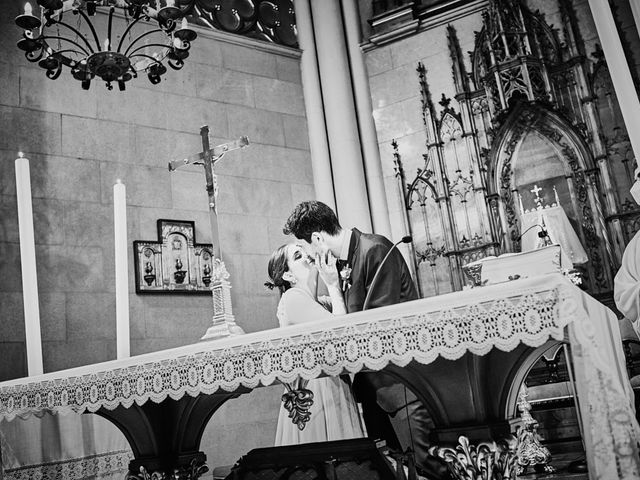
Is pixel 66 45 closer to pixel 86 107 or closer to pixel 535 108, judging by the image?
pixel 86 107

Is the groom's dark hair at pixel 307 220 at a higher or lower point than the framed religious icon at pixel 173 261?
lower

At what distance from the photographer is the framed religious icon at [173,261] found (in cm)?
698

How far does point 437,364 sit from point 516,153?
591 centimetres

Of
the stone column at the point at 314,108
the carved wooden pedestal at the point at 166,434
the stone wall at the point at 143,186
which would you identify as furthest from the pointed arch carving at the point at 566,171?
the carved wooden pedestal at the point at 166,434

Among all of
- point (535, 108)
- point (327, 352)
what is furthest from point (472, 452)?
point (535, 108)

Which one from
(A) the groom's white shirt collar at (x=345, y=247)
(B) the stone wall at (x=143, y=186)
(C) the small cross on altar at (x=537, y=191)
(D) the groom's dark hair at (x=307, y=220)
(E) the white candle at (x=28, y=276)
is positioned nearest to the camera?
(D) the groom's dark hair at (x=307, y=220)

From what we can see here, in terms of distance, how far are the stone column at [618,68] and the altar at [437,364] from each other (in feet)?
15.6

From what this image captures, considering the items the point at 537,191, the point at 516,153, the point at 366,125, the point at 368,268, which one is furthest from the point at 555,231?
the point at 368,268

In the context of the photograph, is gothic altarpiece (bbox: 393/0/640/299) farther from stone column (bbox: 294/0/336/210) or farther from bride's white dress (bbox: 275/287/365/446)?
bride's white dress (bbox: 275/287/365/446)

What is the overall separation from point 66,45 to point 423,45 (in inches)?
171

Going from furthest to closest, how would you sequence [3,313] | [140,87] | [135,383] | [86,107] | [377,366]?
[140,87], [86,107], [3,313], [135,383], [377,366]

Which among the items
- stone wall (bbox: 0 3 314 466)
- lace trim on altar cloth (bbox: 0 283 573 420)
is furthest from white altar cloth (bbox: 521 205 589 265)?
lace trim on altar cloth (bbox: 0 283 573 420)

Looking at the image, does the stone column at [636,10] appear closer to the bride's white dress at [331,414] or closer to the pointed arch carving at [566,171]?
the pointed arch carving at [566,171]

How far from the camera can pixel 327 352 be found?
7.91 feet
